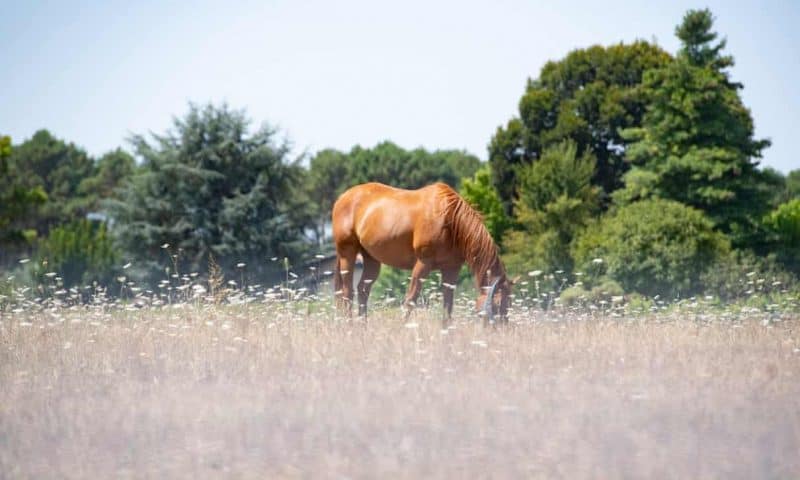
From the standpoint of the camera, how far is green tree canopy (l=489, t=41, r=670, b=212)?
4106 cm

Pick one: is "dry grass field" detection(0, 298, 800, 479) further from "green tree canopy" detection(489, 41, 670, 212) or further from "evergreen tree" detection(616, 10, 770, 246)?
"green tree canopy" detection(489, 41, 670, 212)

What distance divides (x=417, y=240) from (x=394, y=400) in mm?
5213

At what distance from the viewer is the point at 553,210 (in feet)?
118

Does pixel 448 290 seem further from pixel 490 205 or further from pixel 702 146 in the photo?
pixel 490 205

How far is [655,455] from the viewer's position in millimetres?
5402

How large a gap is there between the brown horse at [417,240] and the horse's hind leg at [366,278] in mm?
16

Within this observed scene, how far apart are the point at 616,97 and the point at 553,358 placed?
34485 mm

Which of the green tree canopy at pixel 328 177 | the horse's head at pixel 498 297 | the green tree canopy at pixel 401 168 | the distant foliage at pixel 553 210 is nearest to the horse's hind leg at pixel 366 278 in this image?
the horse's head at pixel 498 297

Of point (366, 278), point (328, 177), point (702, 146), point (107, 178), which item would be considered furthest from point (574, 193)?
point (107, 178)

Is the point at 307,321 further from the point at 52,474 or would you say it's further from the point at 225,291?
the point at 52,474

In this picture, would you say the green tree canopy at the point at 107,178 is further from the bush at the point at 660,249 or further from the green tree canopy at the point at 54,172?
the bush at the point at 660,249

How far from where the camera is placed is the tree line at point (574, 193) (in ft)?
97.6

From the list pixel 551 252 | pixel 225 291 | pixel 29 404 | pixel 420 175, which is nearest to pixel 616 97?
pixel 551 252

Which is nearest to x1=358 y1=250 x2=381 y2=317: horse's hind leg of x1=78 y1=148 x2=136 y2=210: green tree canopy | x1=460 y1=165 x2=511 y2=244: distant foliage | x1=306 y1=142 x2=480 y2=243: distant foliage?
x1=460 y1=165 x2=511 y2=244: distant foliage
